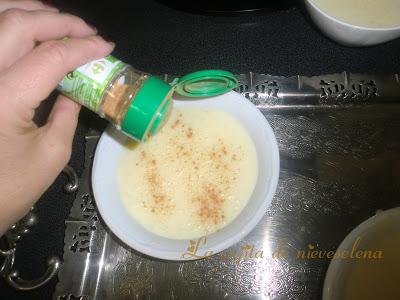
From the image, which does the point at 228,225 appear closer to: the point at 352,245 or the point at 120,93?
the point at 352,245

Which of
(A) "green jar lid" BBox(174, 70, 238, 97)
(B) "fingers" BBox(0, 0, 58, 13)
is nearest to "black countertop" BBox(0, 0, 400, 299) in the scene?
(A) "green jar lid" BBox(174, 70, 238, 97)

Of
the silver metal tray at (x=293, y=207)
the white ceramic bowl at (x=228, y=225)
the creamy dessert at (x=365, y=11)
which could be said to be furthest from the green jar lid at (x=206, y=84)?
the creamy dessert at (x=365, y=11)

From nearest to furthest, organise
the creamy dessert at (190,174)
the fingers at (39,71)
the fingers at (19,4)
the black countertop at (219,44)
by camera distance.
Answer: the fingers at (39,71), the fingers at (19,4), the creamy dessert at (190,174), the black countertop at (219,44)

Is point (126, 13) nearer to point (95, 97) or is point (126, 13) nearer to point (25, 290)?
point (95, 97)

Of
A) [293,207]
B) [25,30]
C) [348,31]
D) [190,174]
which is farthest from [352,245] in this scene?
[25,30]

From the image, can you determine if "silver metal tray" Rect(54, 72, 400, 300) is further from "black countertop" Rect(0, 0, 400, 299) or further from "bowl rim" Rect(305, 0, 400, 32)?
"bowl rim" Rect(305, 0, 400, 32)

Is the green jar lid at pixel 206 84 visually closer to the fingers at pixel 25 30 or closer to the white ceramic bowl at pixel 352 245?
the fingers at pixel 25 30

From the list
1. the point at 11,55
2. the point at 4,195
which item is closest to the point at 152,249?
the point at 4,195
